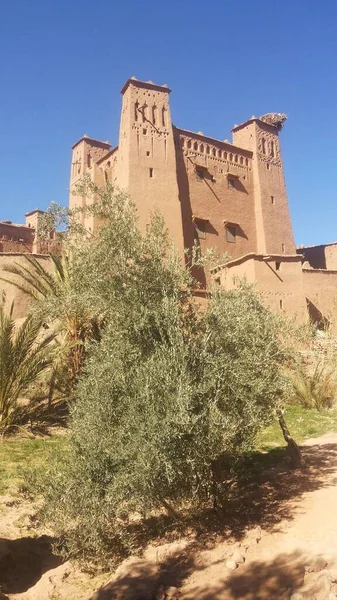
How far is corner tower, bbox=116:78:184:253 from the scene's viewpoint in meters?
21.5

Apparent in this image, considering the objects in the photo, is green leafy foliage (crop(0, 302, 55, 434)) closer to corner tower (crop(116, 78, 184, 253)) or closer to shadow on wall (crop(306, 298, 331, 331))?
corner tower (crop(116, 78, 184, 253))

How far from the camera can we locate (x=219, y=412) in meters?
A: 6.15

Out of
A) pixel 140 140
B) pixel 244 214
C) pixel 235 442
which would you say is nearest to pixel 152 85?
pixel 140 140

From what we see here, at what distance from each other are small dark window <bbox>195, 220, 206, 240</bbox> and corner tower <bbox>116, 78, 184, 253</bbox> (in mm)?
1606

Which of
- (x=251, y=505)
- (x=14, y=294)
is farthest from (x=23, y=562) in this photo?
(x=14, y=294)

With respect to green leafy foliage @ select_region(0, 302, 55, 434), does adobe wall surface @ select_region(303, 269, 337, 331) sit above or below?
above

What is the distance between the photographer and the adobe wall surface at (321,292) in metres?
21.1

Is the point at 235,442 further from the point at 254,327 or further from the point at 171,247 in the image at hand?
the point at 171,247

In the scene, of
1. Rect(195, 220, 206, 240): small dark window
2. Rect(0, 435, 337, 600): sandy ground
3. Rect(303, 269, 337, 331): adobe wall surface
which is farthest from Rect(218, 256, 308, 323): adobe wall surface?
Rect(0, 435, 337, 600): sandy ground

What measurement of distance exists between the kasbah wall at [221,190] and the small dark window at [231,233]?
0.06m

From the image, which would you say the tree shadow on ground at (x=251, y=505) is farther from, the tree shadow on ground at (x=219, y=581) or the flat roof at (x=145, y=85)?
the flat roof at (x=145, y=85)

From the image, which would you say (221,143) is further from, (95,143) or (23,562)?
(23,562)

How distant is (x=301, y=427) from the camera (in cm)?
1166

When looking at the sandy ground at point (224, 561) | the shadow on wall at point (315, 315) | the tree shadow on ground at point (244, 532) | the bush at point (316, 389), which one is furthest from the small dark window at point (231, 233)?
the sandy ground at point (224, 561)
